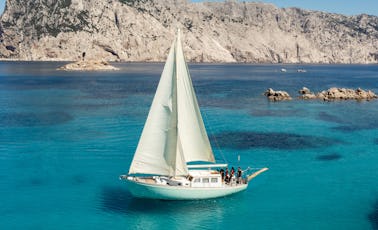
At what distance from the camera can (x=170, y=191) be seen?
34.8 metres

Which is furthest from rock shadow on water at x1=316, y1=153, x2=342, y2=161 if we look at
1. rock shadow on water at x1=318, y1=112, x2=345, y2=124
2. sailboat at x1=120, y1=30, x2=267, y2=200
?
rock shadow on water at x1=318, y1=112, x2=345, y2=124

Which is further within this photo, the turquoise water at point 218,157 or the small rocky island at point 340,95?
the small rocky island at point 340,95

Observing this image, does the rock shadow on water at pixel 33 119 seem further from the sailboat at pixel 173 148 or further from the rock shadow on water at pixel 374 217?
the rock shadow on water at pixel 374 217

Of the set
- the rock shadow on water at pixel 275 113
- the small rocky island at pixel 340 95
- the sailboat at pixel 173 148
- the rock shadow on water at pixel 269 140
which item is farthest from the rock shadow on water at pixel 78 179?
the small rocky island at pixel 340 95

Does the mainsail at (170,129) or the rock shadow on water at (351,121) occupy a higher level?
the mainsail at (170,129)

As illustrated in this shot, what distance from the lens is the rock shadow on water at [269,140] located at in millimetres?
55625

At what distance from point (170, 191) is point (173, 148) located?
356cm

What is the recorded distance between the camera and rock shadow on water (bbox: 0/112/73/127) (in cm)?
6925

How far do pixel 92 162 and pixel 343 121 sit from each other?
48.4m

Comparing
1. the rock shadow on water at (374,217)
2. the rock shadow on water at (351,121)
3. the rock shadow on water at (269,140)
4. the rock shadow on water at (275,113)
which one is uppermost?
the rock shadow on water at (275,113)

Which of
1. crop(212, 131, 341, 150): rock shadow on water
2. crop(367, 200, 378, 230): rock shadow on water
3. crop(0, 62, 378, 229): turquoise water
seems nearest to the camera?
crop(367, 200, 378, 230): rock shadow on water

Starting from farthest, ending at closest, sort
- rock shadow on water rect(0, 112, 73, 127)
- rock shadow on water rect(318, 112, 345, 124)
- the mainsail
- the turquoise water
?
1. rock shadow on water rect(318, 112, 345, 124)
2. rock shadow on water rect(0, 112, 73, 127)
3. the mainsail
4. the turquoise water

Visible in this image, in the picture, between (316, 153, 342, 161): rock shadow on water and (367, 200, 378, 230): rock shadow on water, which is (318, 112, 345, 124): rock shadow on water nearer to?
(316, 153, 342, 161): rock shadow on water

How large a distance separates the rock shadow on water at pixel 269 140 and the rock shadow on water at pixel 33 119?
1114 inches
